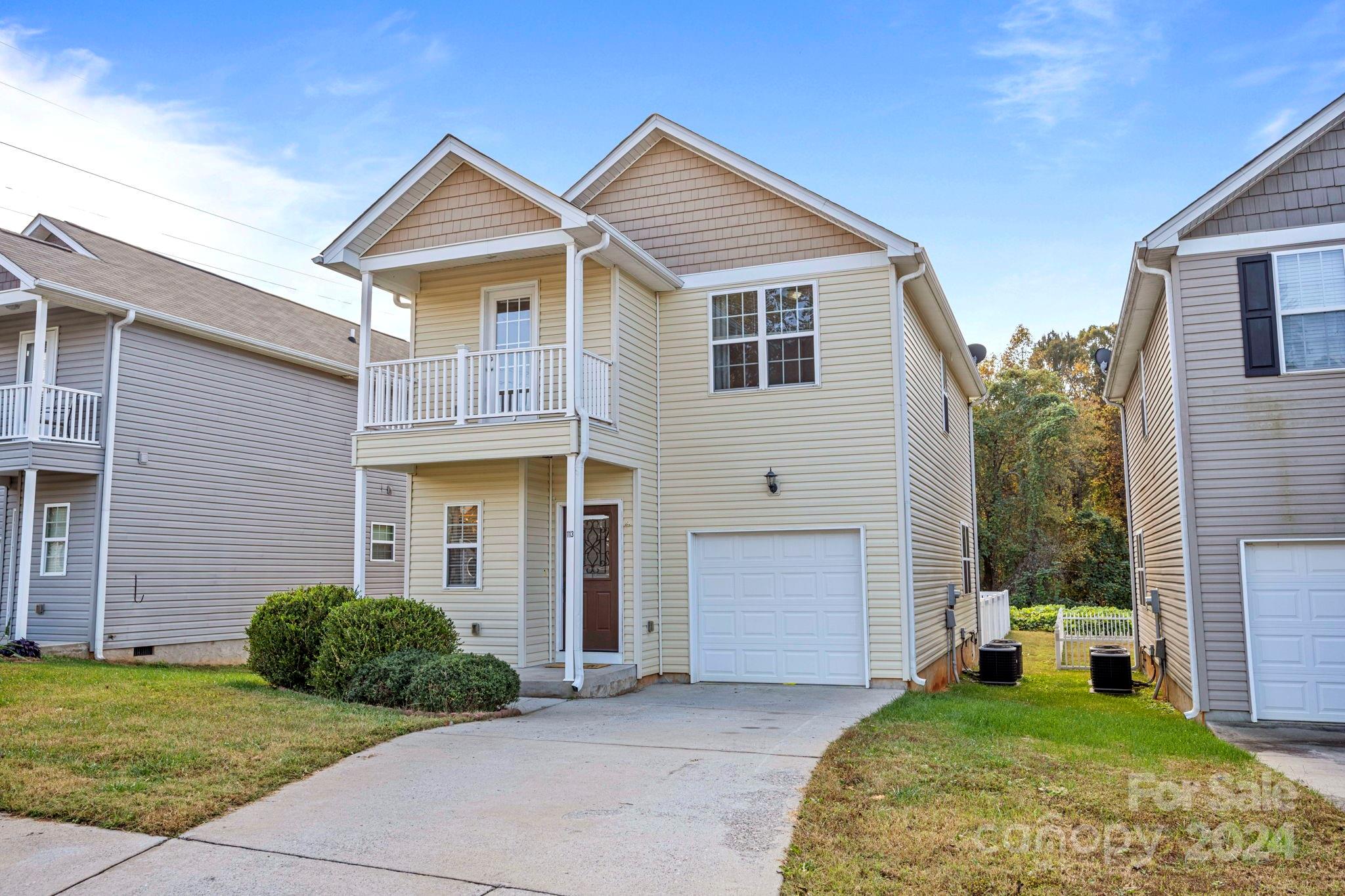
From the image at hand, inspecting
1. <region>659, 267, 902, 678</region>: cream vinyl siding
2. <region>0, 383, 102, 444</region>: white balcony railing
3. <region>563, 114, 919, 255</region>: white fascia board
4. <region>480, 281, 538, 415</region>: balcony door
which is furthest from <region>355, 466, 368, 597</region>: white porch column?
<region>0, 383, 102, 444</region>: white balcony railing

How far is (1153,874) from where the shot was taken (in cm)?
492

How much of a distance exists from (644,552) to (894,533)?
3264 mm

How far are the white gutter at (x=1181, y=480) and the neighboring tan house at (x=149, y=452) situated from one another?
583 inches

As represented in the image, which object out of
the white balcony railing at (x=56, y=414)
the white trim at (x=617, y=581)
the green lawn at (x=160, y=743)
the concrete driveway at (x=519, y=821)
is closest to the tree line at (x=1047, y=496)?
the white trim at (x=617, y=581)

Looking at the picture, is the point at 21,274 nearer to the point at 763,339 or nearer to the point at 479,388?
the point at 479,388

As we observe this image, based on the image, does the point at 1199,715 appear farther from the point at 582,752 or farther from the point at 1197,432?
the point at 582,752

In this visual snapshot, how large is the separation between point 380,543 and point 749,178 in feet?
38.6

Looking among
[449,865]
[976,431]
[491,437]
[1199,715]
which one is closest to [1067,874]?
[449,865]

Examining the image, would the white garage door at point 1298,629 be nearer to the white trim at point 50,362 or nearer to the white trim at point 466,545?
the white trim at point 466,545

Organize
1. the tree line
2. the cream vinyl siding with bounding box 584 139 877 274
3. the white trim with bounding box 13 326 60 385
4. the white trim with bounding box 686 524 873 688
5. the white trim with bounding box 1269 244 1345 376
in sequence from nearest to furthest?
the white trim with bounding box 1269 244 1345 376, the white trim with bounding box 686 524 873 688, the cream vinyl siding with bounding box 584 139 877 274, the white trim with bounding box 13 326 60 385, the tree line

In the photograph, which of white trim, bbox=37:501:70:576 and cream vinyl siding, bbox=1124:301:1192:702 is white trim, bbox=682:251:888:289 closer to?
cream vinyl siding, bbox=1124:301:1192:702

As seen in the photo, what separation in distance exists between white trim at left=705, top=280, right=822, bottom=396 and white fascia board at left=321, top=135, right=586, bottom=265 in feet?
9.42

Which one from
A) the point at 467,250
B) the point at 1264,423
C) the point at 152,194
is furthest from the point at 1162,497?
the point at 152,194

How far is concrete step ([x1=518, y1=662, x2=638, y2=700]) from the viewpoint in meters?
11.2
